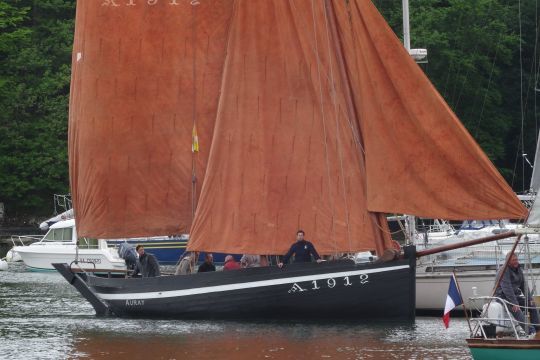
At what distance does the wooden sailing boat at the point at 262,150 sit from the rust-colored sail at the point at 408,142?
33mm

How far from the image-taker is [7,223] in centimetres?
7769

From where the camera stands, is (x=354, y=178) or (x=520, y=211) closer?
(x=520, y=211)

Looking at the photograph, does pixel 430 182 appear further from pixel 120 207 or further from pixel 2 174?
pixel 2 174

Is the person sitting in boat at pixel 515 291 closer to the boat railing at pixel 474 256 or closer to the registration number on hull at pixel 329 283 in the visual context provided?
the registration number on hull at pixel 329 283

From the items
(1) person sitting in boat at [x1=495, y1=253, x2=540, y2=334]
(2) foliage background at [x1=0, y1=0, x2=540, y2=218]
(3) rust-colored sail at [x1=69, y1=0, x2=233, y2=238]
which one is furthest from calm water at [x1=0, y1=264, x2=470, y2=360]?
(2) foliage background at [x1=0, y1=0, x2=540, y2=218]

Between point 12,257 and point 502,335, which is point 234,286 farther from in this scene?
point 12,257

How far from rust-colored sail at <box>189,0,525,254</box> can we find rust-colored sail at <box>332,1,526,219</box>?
24 millimetres

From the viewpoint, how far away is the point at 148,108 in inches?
1572

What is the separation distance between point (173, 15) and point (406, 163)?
797cm

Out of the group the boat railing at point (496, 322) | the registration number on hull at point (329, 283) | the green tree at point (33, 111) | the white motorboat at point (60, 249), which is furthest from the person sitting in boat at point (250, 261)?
the green tree at point (33, 111)

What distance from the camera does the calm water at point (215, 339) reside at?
97.0 ft

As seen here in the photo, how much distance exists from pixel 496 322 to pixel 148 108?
675 inches

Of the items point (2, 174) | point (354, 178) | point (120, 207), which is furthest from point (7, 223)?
point (354, 178)

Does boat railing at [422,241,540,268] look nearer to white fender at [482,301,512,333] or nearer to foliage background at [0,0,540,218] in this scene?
white fender at [482,301,512,333]
